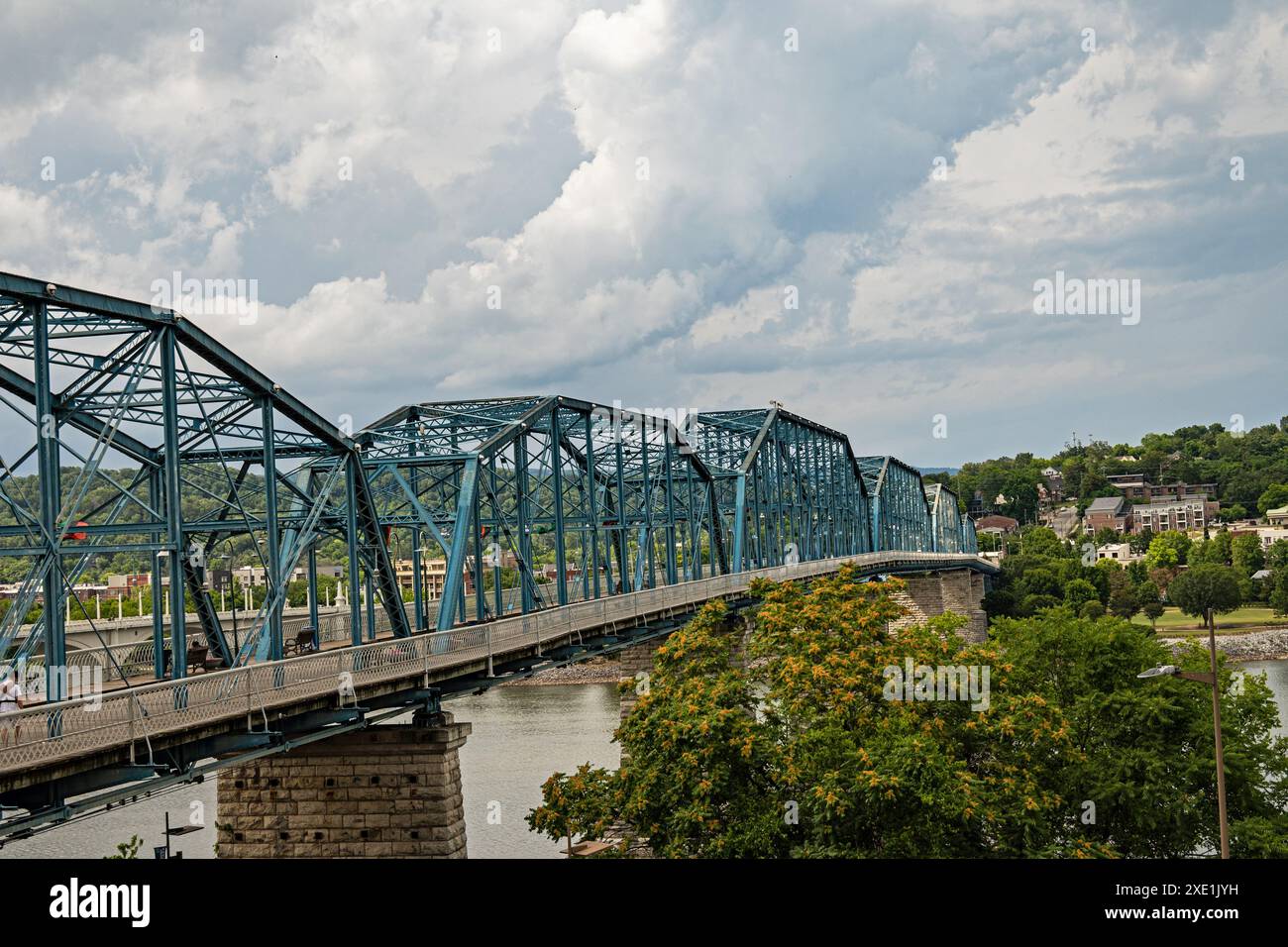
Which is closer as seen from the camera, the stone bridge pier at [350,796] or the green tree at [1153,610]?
the stone bridge pier at [350,796]

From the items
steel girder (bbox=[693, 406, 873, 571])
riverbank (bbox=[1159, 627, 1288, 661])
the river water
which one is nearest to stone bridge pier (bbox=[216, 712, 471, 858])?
the river water

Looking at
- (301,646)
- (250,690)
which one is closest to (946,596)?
(301,646)

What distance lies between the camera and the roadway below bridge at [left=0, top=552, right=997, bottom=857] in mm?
17781

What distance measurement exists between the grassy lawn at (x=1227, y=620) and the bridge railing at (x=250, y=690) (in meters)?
104

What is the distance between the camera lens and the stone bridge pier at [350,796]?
1133 inches

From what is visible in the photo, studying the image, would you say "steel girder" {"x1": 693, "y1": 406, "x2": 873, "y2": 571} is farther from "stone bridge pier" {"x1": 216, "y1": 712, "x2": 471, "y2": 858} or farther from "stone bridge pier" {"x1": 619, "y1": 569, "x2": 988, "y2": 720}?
"stone bridge pier" {"x1": 216, "y1": 712, "x2": 471, "y2": 858}

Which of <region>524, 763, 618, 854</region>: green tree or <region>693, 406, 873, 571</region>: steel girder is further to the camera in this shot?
<region>693, 406, 873, 571</region>: steel girder

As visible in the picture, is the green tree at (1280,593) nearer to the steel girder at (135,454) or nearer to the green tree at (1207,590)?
the green tree at (1207,590)

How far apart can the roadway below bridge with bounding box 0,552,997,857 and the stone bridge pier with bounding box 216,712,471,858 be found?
0.19 feet

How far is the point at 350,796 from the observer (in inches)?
1147

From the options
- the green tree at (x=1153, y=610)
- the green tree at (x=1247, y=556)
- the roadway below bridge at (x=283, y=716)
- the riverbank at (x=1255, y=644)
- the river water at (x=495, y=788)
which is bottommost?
the riverbank at (x=1255, y=644)

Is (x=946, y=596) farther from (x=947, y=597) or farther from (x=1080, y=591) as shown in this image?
(x=1080, y=591)

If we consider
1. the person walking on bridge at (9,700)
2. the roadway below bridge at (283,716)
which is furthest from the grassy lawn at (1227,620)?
the person walking on bridge at (9,700)

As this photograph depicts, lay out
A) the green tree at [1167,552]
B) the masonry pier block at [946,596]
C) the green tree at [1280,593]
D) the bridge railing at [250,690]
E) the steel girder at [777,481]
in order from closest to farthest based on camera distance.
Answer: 1. the bridge railing at [250,690]
2. the steel girder at [777,481]
3. the masonry pier block at [946,596]
4. the green tree at [1280,593]
5. the green tree at [1167,552]
